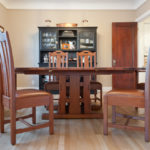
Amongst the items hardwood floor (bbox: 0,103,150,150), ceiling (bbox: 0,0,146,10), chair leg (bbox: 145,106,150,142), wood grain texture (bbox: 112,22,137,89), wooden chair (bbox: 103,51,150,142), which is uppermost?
ceiling (bbox: 0,0,146,10)

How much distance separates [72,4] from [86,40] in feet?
4.04

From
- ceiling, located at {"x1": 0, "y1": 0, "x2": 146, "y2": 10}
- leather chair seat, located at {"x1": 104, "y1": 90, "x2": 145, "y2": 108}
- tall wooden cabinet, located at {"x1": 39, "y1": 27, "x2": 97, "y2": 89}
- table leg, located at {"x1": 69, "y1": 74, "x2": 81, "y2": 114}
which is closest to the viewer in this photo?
leather chair seat, located at {"x1": 104, "y1": 90, "x2": 145, "y2": 108}

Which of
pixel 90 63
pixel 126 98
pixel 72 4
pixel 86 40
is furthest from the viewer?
pixel 72 4

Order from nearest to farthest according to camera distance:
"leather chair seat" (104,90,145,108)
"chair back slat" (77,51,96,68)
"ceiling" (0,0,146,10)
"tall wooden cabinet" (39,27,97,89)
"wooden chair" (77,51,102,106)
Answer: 1. "leather chair seat" (104,90,145,108)
2. "wooden chair" (77,51,102,106)
3. "chair back slat" (77,51,96,68)
4. "tall wooden cabinet" (39,27,97,89)
5. "ceiling" (0,0,146,10)

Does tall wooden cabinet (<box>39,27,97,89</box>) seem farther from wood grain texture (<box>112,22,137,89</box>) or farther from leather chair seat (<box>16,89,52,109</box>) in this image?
leather chair seat (<box>16,89,52,109</box>)

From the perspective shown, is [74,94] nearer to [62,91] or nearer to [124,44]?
[62,91]

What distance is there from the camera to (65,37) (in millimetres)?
4816

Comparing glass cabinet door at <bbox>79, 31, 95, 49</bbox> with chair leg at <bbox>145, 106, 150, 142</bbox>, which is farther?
glass cabinet door at <bbox>79, 31, 95, 49</bbox>

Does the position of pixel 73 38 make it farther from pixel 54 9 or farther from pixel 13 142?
pixel 13 142

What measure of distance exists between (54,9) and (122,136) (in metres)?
4.39

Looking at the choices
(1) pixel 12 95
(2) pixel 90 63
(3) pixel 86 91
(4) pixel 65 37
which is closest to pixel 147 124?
(3) pixel 86 91

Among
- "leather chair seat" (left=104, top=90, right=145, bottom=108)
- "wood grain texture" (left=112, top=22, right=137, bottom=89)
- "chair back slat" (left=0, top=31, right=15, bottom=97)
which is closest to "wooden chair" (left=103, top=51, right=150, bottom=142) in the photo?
"leather chair seat" (left=104, top=90, right=145, bottom=108)

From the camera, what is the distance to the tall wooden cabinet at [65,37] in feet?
15.4

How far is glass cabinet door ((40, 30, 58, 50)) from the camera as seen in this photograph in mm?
4730
